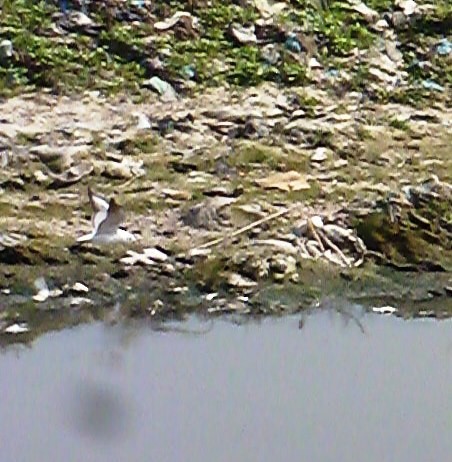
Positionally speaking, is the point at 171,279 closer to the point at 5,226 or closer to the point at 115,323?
the point at 115,323

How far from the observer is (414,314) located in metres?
2.70

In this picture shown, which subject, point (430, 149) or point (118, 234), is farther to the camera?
point (430, 149)

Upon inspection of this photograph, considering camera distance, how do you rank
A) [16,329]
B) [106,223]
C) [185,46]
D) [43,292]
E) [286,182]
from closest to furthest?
[16,329] → [43,292] → [106,223] → [286,182] → [185,46]

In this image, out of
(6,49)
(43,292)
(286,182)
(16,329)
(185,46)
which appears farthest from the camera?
(185,46)

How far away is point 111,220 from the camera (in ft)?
9.42

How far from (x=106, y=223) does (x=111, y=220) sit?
0.01m

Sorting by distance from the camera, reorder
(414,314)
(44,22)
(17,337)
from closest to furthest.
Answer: (17,337)
(414,314)
(44,22)

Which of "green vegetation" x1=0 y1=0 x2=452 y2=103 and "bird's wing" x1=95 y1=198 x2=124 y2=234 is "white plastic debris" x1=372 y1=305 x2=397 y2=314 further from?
"green vegetation" x1=0 y1=0 x2=452 y2=103

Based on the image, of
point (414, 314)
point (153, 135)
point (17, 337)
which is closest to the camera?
point (17, 337)

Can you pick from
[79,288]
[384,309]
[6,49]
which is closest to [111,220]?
[79,288]

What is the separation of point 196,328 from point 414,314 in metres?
0.45

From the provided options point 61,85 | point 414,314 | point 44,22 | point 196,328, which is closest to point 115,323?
point 196,328

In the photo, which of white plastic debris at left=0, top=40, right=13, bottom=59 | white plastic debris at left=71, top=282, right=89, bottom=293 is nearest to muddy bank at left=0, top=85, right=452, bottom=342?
white plastic debris at left=71, top=282, right=89, bottom=293

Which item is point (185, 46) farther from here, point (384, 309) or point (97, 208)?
point (384, 309)
